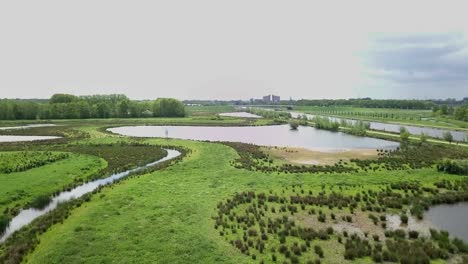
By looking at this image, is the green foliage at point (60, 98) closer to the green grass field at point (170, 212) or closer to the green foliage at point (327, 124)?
the green foliage at point (327, 124)

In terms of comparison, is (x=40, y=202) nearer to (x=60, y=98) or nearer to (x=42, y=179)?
(x=42, y=179)

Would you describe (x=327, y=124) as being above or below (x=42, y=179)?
above

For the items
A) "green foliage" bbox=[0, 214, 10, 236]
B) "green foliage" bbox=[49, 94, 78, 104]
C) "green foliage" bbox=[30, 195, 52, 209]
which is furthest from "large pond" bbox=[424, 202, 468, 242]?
"green foliage" bbox=[49, 94, 78, 104]

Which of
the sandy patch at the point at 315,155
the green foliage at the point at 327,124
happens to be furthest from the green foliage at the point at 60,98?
the sandy patch at the point at 315,155

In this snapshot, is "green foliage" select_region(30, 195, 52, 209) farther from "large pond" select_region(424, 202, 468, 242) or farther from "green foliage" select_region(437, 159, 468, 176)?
"green foliage" select_region(437, 159, 468, 176)

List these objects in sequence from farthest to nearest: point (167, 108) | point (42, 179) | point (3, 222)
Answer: point (167, 108)
point (42, 179)
point (3, 222)

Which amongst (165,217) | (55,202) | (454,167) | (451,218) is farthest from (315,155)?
(55,202)
